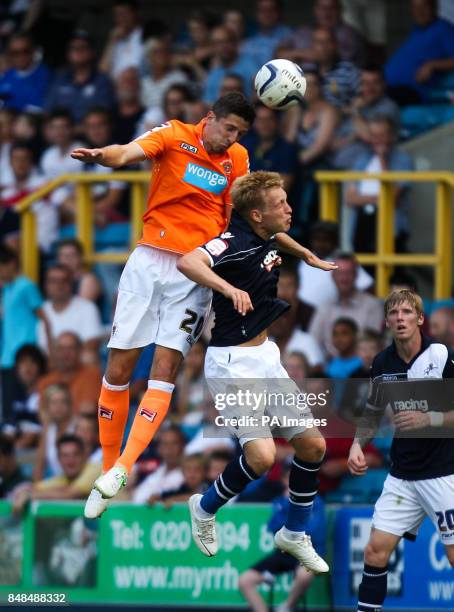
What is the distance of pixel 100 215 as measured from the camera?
15523 millimetres

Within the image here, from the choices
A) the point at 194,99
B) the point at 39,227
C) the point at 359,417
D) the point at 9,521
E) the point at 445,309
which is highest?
the point at 194,99

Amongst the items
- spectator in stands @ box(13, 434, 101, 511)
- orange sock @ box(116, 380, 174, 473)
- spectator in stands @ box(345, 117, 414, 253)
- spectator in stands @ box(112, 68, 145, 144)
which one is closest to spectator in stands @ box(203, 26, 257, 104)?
spectator in stands @ box(112, 68, 145, 144)

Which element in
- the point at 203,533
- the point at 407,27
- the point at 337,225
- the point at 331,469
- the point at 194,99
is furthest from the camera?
the point at 407,27

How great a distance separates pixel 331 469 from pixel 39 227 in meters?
4.61

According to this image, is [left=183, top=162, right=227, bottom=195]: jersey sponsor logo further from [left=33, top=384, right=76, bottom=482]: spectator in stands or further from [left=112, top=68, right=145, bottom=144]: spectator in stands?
[left=112, top=68, right=145, bottom=144]: spectator in stands

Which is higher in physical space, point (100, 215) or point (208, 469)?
point (100, 215)

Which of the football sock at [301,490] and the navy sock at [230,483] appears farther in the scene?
the football sock at [301,490]

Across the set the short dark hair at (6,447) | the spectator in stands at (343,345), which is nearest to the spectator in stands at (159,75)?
the spectator in stands at (343,345)

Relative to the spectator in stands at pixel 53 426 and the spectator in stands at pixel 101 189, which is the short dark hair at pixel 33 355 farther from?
the spectator in stands at pixel 101 189

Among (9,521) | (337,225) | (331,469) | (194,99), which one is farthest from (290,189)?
(9,521)

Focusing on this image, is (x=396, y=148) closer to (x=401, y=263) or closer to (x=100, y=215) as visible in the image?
(x=401, y=263)

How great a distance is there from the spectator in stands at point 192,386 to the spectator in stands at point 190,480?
0.98 metres

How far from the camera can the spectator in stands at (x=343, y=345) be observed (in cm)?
1335

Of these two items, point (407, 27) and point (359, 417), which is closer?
point (359, 417)
